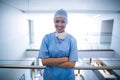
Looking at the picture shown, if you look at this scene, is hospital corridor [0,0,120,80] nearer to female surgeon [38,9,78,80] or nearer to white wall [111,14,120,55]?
white wall [111,14,120,55]

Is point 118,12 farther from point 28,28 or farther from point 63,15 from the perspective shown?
point 63,15

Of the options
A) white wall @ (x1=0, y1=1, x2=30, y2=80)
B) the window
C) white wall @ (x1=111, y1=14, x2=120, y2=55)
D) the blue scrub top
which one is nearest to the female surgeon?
the blue scrub top

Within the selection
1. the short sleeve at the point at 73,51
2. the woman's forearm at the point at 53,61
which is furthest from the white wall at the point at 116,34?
the woman's forearm at the point at 53,61

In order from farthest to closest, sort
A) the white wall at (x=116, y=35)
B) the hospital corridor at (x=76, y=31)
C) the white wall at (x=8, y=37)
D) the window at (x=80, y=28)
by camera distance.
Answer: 1. the window at (x=80, y=28)
2. the white wall at (x=116, y=35)
3. the hospital corridor at (x=76, y=31)
4. the white wall at (x=8, y=37)

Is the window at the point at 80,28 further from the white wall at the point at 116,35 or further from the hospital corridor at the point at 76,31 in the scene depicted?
the white wall at the point at 116,35

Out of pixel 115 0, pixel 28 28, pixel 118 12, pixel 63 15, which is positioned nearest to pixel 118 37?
pixel 118 12

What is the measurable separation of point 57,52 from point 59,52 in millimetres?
18

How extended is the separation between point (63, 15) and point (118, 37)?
3421 millimetres

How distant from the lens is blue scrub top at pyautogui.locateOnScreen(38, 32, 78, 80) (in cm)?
106

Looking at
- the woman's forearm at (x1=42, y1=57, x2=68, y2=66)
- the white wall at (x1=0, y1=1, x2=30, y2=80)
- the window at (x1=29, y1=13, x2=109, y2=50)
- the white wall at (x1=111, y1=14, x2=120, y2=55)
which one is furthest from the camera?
the window at (x1=29, y1=13, x2=109, y2=50)

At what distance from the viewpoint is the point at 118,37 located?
12.9 ft

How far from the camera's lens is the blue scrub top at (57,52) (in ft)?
3.47

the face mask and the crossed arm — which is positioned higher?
the face mask

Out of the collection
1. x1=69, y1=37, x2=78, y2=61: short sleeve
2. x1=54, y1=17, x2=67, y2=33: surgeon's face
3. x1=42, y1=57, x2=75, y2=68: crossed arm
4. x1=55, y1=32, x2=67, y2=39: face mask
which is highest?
x1=54, y1=17, x2=67, y2=33: surgeon's face
